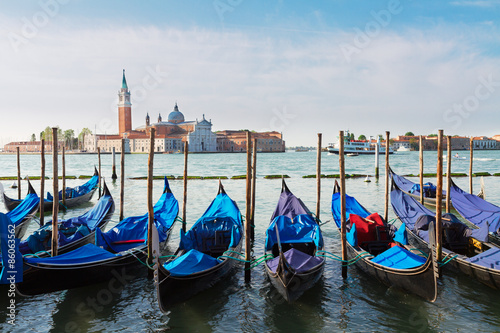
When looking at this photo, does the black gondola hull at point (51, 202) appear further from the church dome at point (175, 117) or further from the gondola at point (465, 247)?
the church dome at point (175, 117)

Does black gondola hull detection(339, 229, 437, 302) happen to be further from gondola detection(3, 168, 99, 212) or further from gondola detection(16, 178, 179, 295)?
gondola detection(3, 168, 99, 212)

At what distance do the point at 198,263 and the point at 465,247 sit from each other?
3.29 m

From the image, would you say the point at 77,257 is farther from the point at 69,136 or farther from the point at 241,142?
the point at 69,136

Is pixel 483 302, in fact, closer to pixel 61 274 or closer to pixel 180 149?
pixel 61 274

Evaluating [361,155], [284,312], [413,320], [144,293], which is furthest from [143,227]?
[361,155]

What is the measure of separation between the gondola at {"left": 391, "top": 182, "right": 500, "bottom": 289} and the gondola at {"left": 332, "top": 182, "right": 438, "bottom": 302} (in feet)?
1.69

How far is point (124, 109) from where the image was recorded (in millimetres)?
72688

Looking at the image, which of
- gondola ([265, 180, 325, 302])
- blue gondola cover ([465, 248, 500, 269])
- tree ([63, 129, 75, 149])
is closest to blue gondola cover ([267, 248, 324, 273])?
gondola ([265, 180, 325, 302])

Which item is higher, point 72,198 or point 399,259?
point 399,259

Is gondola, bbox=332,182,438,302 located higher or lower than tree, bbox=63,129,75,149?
lower

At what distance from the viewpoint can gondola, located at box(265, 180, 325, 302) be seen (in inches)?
142

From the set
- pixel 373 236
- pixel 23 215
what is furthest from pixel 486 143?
pixel 23 215

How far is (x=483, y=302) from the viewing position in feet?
12.4

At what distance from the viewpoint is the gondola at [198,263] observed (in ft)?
11.4
